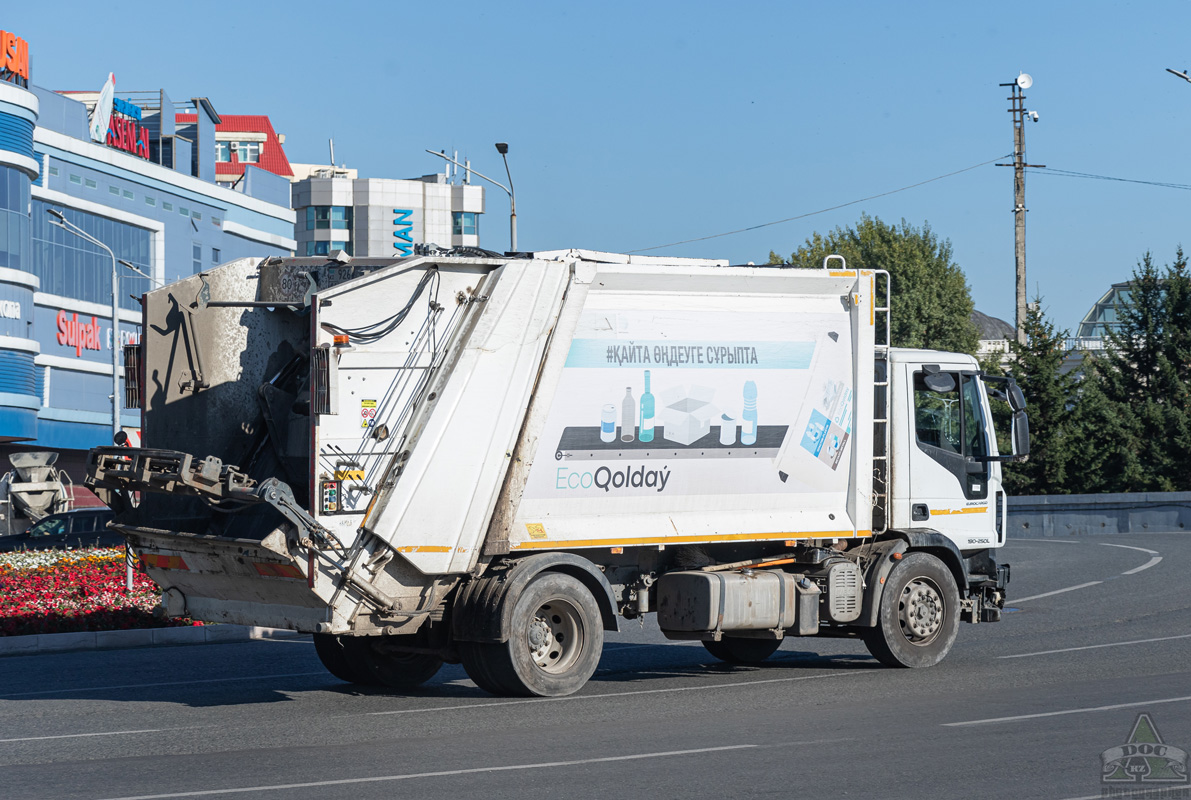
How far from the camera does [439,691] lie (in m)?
11.9

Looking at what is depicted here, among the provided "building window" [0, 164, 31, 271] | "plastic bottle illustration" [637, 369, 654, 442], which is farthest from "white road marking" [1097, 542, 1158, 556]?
"building window" [0, 164, 31, 271]

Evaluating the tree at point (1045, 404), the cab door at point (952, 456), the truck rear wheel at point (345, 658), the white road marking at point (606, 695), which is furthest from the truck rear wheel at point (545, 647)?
the tree at point (1045, 404)

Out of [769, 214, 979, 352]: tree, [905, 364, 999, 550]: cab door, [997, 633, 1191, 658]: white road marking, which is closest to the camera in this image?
[905, 364, 999, 550]: cab door

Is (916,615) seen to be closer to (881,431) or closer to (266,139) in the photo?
(881,431)

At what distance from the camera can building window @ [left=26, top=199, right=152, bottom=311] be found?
153 feet

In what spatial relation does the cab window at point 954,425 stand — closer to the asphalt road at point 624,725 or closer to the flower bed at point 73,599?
the asphalt road at point 624,725

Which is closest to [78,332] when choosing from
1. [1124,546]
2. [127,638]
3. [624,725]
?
[127,638]

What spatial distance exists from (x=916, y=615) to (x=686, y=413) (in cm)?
319

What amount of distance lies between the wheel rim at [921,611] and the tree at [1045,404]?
25.9 meters

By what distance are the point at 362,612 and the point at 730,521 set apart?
337cm

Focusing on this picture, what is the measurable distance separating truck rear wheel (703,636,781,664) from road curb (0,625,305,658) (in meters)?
5.10

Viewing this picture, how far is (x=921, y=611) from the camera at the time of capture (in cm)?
1309

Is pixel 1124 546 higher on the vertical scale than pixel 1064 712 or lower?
lower

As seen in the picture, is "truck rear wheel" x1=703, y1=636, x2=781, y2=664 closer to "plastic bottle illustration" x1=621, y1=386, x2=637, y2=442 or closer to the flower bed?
"plastic bottle illustration" x1=621, y1=386, x2=637, y2=442
